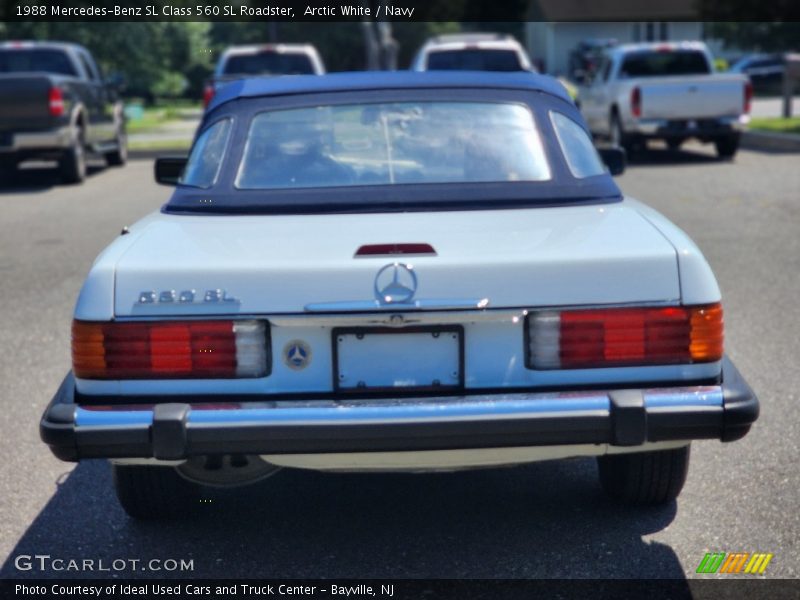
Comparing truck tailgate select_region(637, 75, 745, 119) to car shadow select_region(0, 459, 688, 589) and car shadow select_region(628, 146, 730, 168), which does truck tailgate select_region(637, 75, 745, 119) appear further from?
car shadow select_region(0, 459, 688, 589)

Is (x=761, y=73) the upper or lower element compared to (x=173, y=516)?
lower

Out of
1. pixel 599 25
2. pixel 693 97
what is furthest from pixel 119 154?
pixel 599 25

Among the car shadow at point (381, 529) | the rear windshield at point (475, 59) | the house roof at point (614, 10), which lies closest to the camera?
the car shadow at point (381, 529)

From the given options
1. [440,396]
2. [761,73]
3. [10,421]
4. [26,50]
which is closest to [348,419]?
[440,396]

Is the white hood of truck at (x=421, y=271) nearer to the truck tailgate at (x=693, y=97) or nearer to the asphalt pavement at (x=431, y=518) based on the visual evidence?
the asphalt pavement at (x=431, y=518)

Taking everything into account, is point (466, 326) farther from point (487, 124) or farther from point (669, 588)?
point (487, 124)

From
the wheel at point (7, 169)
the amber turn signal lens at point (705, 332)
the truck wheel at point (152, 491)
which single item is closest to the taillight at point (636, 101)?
the wheel at point (7, 169)

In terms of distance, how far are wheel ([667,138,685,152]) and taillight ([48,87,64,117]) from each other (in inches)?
387

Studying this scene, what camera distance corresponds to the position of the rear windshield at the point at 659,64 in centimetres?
2172

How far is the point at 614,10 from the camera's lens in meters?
73.4

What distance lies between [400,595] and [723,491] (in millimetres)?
1598

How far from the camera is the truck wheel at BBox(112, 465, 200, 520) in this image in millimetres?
4531

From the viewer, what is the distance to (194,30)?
44.7m

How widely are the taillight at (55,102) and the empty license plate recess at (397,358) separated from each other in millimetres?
13795
